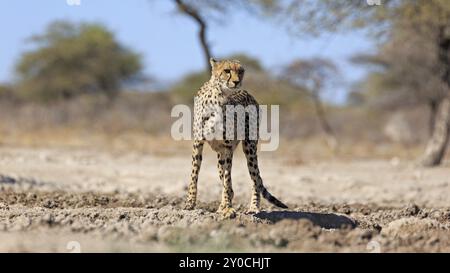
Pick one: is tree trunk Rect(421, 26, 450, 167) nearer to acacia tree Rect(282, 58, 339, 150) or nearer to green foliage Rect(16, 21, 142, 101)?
acacia tree Rect(282, 58, 339, 150)

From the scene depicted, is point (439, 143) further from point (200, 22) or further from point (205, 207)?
point (205, 207)

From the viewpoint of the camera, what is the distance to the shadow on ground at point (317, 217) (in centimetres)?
769

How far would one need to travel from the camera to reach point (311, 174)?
49.1 feet

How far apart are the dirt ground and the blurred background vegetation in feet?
9.02

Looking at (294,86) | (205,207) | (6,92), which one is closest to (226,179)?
(205,207)

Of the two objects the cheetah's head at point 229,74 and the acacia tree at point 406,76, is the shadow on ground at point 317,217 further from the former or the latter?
the acacia tree at point 406,76

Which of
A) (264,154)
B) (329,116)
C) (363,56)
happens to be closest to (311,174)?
(264,154)

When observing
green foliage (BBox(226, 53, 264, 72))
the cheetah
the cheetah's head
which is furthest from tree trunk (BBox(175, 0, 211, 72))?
green foliage (BBox(226, 53, 264, 72))

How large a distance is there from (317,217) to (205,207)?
4.95 ft

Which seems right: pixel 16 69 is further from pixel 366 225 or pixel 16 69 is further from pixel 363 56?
pixel 366 225

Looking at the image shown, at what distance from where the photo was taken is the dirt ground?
5797mm

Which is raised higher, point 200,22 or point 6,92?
point 6,92

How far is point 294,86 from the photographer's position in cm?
2789

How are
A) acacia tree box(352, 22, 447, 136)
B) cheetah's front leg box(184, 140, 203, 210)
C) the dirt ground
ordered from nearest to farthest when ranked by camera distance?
the dirt ground, cheetah's front leg box(184, 140, 203, 210), acacia tree box(352, 22, 447, 136)
